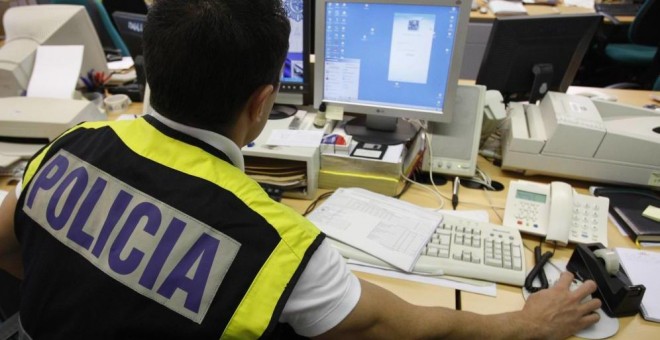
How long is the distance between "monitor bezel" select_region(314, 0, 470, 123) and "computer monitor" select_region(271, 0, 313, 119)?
0.09 metres

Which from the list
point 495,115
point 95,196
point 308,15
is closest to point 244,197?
point 95,196

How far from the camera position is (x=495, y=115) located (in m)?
1.43

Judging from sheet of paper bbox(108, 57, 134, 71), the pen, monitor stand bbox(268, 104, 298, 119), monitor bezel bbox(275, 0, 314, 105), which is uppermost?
monitor bezel bbox(275, 0, 314, 105)

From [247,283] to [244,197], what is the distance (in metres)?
0.14

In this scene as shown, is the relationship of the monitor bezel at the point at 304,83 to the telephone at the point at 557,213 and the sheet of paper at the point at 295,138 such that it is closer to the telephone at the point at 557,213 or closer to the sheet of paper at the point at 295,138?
the sheet of paper at the point at 295,138

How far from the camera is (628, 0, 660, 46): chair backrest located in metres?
2.94

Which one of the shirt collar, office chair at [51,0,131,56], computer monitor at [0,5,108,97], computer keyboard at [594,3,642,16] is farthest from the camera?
computer keyboard at [594,3,642,16]

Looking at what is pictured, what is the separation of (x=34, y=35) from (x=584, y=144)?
7.19 ft

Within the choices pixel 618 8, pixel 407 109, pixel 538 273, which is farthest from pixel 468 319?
pixel 618 8

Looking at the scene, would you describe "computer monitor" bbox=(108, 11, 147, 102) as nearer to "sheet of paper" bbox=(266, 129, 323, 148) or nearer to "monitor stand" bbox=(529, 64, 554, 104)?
"sheet of paper" bbox=(266, 129, 323, 148)

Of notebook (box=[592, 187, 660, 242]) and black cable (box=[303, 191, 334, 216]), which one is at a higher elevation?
notebook (box=[592, 187, 660, 242])

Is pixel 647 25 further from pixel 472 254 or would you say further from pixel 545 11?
pixel 472 254

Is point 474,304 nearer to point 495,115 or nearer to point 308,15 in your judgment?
point 495,115

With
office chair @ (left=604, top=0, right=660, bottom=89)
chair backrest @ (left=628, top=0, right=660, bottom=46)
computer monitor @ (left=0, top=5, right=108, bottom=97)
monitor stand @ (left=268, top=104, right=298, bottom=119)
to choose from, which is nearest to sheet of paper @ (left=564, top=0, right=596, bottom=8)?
office chair @ (left=604, top=0, right=660, bottom=89)
